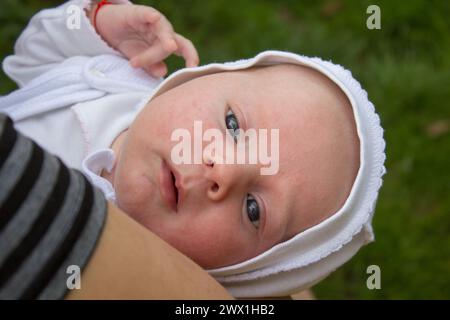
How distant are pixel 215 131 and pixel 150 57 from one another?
1.35ft

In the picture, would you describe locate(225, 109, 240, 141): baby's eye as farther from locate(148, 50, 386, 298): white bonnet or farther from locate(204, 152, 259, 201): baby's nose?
locate(148, 50, 386, 298): white bonnet

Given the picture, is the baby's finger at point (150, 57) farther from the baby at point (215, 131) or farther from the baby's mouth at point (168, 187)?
the baby's mouth at point (168, 187)

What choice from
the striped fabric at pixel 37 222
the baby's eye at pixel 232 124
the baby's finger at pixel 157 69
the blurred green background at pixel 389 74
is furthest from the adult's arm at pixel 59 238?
the blurred green background at pixel 389 74

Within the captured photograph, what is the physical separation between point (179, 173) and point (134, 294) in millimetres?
442

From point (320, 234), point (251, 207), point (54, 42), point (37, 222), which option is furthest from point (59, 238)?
point (54, 42)

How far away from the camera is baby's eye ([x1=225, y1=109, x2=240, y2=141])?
1274mm

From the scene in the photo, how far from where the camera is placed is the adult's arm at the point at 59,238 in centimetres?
71

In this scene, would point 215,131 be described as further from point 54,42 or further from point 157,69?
point 54,42

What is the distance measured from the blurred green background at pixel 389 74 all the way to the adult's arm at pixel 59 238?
1.40m

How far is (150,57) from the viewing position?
157cm
